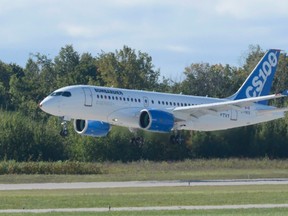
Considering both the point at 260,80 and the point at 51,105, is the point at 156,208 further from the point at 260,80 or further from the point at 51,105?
the point at 260,80

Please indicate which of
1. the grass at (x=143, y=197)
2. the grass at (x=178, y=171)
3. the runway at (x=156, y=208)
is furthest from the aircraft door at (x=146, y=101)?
the runway at (x=156, y=208)

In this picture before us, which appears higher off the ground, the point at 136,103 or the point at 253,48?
the point at 253,48

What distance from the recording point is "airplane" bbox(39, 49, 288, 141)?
5478 centimetres

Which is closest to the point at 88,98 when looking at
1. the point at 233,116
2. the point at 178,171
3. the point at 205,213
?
the point at 178,171

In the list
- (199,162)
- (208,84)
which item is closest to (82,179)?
(199,162)

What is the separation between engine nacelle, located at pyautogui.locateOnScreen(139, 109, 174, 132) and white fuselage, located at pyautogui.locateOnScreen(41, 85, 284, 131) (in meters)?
0.41

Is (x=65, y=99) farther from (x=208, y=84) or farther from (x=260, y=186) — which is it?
(x=208, y=84)

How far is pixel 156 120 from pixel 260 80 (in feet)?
46.6

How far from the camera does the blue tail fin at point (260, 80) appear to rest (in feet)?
218

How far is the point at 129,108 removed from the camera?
56.8m

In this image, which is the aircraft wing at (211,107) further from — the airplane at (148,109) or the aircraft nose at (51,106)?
the aircraft nose at (51,106)

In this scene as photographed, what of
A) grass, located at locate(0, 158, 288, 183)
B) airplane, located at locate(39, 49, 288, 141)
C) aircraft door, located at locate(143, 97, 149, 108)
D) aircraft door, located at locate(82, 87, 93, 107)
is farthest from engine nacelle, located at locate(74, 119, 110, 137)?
aircraft door, located at locate(82, 87, 93, 107)

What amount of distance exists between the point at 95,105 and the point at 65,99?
5.80 feet

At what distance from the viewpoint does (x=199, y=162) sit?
225ft
